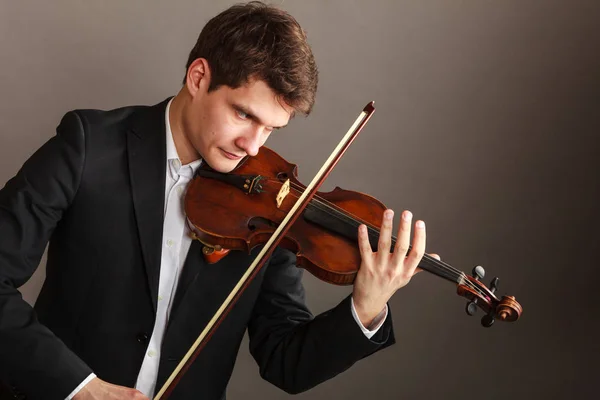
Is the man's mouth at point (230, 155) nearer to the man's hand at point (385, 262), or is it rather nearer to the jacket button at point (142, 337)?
the man's hand at point (385, 262)

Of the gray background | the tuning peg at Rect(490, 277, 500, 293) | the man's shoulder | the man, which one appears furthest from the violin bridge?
the gray background

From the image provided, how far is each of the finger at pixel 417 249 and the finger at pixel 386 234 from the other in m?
0.05

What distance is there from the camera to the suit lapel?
1.67m

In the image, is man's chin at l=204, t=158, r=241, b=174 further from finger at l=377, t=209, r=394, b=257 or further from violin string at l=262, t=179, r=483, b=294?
finger at l=377, t=209, r=394, b=257

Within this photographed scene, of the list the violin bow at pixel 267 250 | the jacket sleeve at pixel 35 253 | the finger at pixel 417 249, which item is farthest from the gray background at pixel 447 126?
the finger at pixel 417 249

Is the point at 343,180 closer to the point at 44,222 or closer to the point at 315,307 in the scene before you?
the point at 315,307

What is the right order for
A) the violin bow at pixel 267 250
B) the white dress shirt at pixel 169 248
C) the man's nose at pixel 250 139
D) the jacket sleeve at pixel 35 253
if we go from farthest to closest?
1. the white dress shirt at pixel 169 248
2. the man's nose at pixel 250 139
3. the jacket sleeve at pixel 35 253
4. the violin bow at pixel 267 250

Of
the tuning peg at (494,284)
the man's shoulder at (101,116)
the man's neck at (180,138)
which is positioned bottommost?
the man's shoulder at (101,116)

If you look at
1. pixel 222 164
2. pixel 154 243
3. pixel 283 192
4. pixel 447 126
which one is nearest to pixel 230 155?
pixel 222 164

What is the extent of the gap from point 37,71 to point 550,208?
154 cm

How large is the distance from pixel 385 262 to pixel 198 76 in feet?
1.84

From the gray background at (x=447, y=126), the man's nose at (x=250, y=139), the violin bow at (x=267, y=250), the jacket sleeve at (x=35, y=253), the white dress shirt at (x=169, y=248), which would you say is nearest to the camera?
the violin bow at (x=267, y=250)

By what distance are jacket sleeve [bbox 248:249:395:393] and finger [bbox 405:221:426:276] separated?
0.16m

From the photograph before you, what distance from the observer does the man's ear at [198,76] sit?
5.45 ft
